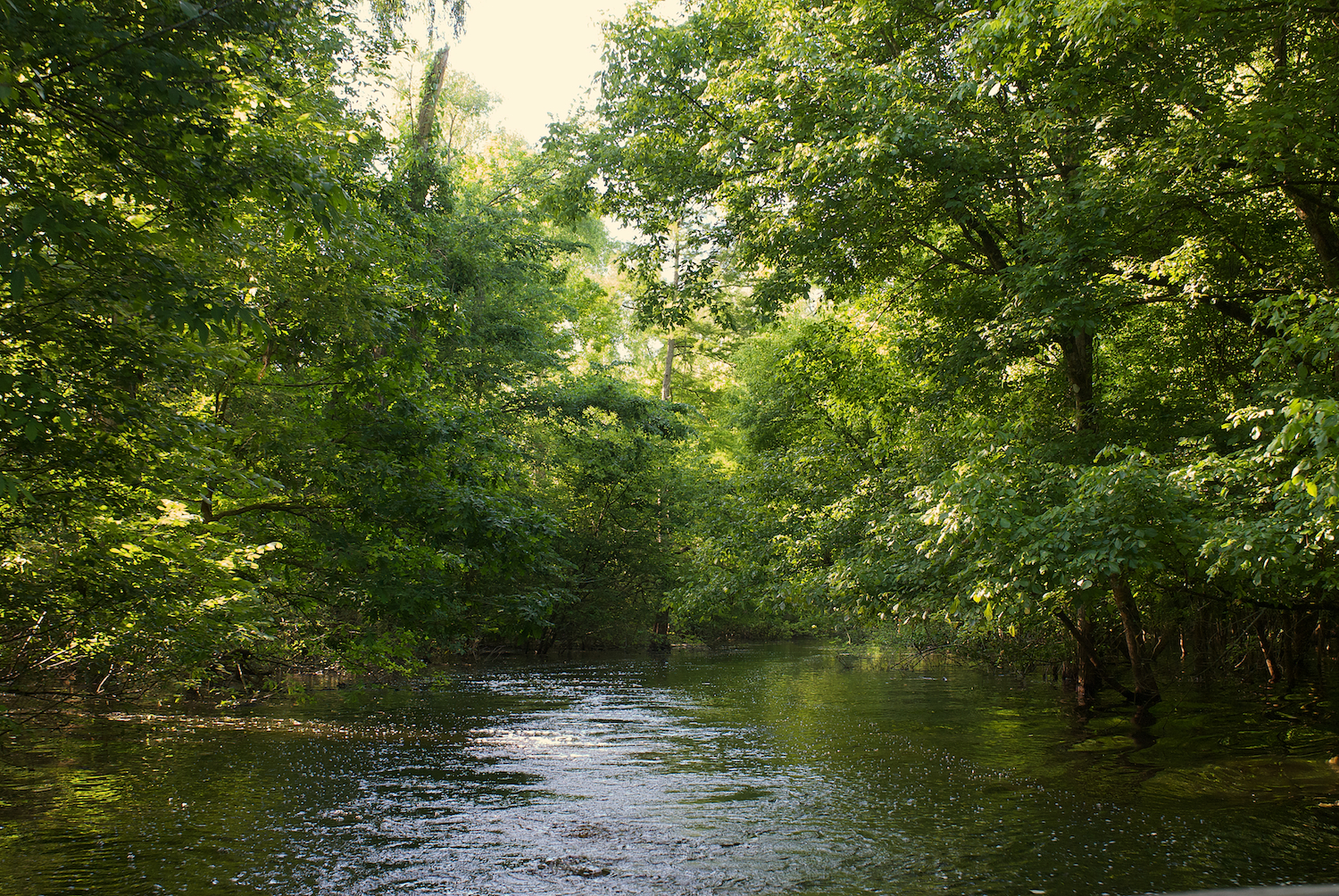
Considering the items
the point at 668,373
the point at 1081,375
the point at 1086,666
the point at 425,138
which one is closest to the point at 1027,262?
the point at 1081,375

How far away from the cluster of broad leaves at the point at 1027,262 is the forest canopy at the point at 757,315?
2.8 inches

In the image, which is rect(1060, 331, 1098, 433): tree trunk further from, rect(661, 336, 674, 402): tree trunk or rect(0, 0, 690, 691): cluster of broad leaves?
rect(661, 336, 674, 402): tree trunk

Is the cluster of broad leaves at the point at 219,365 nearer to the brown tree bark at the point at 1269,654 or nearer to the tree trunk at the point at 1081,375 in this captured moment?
the tree trunk at the point at 1081,375

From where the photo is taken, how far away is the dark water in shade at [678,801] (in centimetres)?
617

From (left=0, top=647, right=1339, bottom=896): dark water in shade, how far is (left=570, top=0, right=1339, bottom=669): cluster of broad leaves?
6.39 feet

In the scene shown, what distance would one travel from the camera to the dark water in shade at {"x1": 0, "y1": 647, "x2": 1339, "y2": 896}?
6.17 metres

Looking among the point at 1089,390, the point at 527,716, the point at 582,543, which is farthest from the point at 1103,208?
the point at 582,543

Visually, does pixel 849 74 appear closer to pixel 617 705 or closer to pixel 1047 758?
pixel 1047 758

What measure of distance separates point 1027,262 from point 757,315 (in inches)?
159

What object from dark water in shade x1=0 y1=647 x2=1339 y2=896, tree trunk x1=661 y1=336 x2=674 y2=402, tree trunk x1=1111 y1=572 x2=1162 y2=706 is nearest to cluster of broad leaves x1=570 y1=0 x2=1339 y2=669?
tree trunk x1=1111 y1=572 x2=1162 y2=706

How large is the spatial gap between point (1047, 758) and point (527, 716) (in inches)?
321

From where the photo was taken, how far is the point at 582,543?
2947cm

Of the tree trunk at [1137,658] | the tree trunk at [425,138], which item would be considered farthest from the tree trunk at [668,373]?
the tree trunk at [1137,658]

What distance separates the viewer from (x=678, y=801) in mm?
8484
